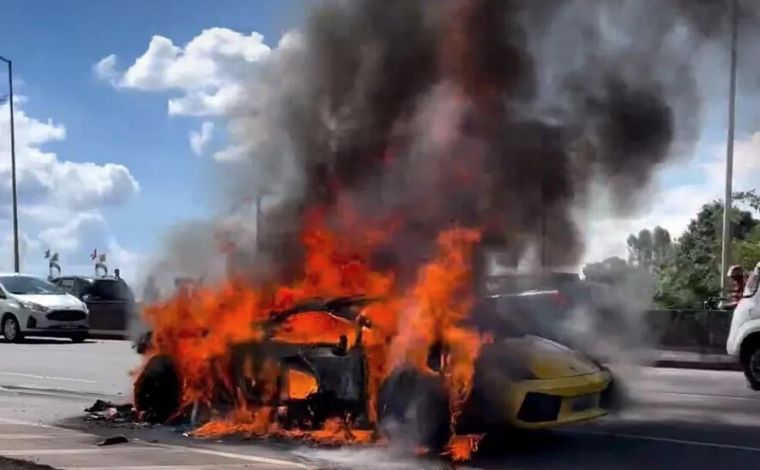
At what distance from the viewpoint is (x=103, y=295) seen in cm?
2809

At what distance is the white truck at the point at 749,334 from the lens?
39.5ft

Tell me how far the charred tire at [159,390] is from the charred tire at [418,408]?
249cm

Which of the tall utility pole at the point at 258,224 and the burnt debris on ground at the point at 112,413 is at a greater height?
the tall utility pole at the point at 258,224

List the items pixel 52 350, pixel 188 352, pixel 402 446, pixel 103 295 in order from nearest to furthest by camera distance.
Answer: pixel 402 446 → pixel 188 352 → pixel 52 350 → pixel 103 295

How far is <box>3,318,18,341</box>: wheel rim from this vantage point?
71.6ft

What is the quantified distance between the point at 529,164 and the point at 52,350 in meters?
12.4

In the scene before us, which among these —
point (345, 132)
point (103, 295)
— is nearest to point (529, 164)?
point (345, 132)

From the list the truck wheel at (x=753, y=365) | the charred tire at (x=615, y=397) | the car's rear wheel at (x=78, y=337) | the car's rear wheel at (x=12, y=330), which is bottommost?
the car's rear wheel at (x=78, y=337)

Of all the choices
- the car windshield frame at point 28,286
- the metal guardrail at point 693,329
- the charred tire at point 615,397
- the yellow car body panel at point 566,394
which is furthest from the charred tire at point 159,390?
the car windshield frame at point 28,286

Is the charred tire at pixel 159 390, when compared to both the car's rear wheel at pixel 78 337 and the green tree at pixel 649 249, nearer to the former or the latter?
the green tree at pixel 649 249

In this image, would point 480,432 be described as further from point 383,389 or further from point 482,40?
point 482,40

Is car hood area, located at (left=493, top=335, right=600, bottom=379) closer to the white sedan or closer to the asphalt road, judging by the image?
the asphalt road

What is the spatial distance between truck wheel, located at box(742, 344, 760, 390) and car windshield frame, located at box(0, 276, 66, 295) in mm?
15443

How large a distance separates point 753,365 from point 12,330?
51.0 ft
